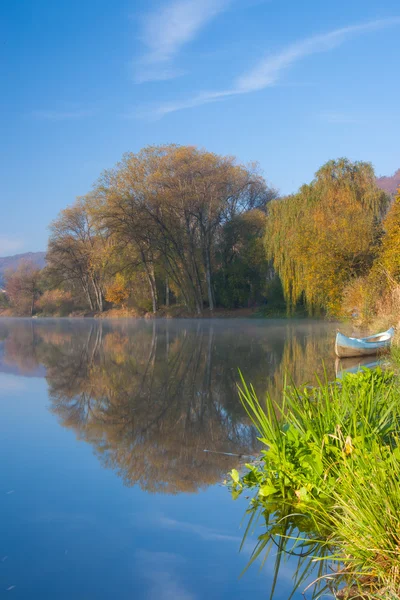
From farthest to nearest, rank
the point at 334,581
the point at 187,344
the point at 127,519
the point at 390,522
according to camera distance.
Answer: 1. the point at 187,344
2. the point at 127,519
3. the point at 334,581
4. the point at 390,522

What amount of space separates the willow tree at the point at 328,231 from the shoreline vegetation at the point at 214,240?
2.2 inches

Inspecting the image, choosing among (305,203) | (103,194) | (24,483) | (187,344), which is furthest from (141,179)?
(24,483)

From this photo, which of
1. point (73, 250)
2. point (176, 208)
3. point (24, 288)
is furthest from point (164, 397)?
point (24, 288)

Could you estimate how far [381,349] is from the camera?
44.4 ft

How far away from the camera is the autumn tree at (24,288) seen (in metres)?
62.8

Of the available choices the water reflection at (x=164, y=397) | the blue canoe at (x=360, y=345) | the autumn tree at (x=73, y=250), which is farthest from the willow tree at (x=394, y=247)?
the autumn tree at (x=73, y=250)

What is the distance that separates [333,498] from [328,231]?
77.1 feet

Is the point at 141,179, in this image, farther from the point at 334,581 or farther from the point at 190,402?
the point at 334,581

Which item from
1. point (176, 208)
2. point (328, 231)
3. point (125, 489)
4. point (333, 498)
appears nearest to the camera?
point (333, 498)

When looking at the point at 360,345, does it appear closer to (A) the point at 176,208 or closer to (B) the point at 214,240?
(A) the point at 176,208

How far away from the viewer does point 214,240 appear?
45062 millimetres

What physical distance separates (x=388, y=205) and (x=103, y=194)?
71.7 ft

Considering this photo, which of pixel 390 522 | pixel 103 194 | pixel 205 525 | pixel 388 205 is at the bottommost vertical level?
pixel 205 525

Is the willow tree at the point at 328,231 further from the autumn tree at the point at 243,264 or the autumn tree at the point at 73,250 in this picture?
the autumn tree at the point at 73,250
